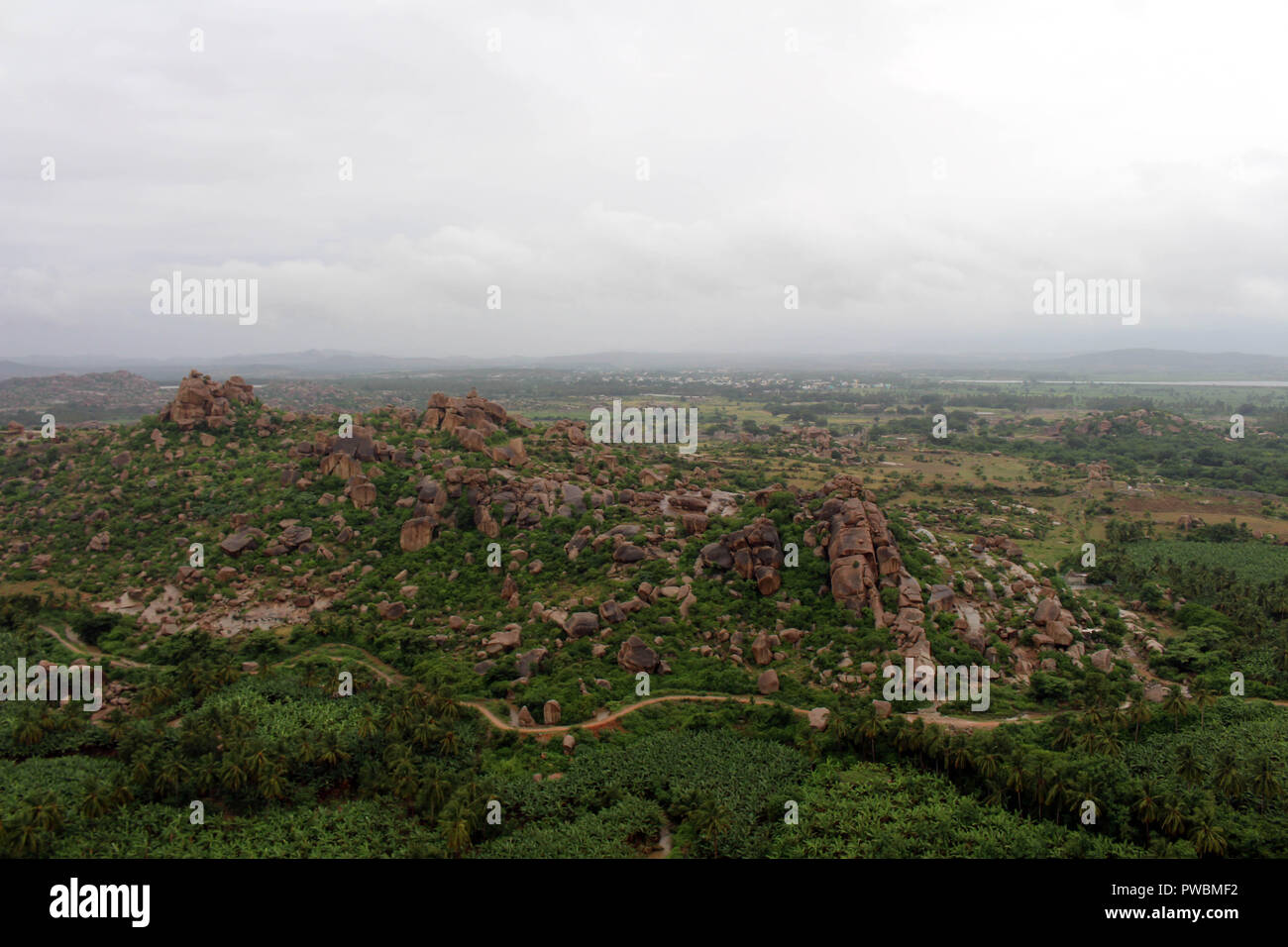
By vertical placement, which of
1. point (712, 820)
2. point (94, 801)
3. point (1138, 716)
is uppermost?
point (1138, 716)

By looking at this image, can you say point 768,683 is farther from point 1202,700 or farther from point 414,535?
point 414,535

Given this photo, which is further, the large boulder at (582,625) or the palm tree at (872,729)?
the large boulder at (582,625)

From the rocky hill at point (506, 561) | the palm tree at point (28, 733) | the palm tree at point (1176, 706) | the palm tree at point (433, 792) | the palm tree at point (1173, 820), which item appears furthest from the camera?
the rocky hill at point (506, 561)

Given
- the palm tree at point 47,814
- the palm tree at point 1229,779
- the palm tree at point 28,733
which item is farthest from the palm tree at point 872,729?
the palm tree at point 28,733

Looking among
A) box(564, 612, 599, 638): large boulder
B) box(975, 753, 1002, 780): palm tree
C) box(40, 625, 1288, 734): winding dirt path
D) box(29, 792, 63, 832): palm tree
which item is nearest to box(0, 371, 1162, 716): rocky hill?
box(564, 612, 599, 638): large boulder

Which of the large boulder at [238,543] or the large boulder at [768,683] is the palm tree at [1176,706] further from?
the large boulder at [238,543]

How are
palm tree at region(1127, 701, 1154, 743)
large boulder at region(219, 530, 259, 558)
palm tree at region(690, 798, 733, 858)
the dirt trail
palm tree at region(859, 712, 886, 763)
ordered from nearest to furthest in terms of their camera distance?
palm tree at region(690, 798, 733, 858) < palm tree at region(859, 712, 886, 763) < palm tree at region(1127, 701, 1154, 743) < the dirt trail < large boulder at region(219, 530, 259, 558)

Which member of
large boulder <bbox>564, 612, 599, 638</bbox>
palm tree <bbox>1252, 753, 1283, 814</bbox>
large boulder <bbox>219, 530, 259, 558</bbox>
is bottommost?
palm tree <bbox>1252, 753, 1283, 814</bbox>

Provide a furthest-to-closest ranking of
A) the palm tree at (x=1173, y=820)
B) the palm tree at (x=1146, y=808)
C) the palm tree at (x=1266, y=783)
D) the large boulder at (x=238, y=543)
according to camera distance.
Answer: the large boulder at (x=238, y=543), the palm tree at (x=1266, y=783), the palm tree at (x=1146, y=808), the palm tree at (x=1173, y=820)

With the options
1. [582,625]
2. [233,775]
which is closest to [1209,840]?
[582,625]

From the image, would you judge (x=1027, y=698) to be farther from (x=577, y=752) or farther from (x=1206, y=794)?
(x=577, y=752)

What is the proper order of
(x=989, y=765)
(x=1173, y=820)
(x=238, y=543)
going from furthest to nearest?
(x=238, y=543) → (x=989, y=765) → (x=1173, y=820)

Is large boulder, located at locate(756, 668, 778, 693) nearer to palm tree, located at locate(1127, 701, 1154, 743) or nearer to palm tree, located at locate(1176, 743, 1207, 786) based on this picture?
palm tree, located at locate(1127, 701, 1154, 743)

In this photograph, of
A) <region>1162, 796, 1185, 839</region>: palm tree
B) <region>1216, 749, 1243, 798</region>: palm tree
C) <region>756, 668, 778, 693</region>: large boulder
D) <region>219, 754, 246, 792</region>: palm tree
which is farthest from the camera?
<region>756, 668, 778, 693</region>: large boulder
